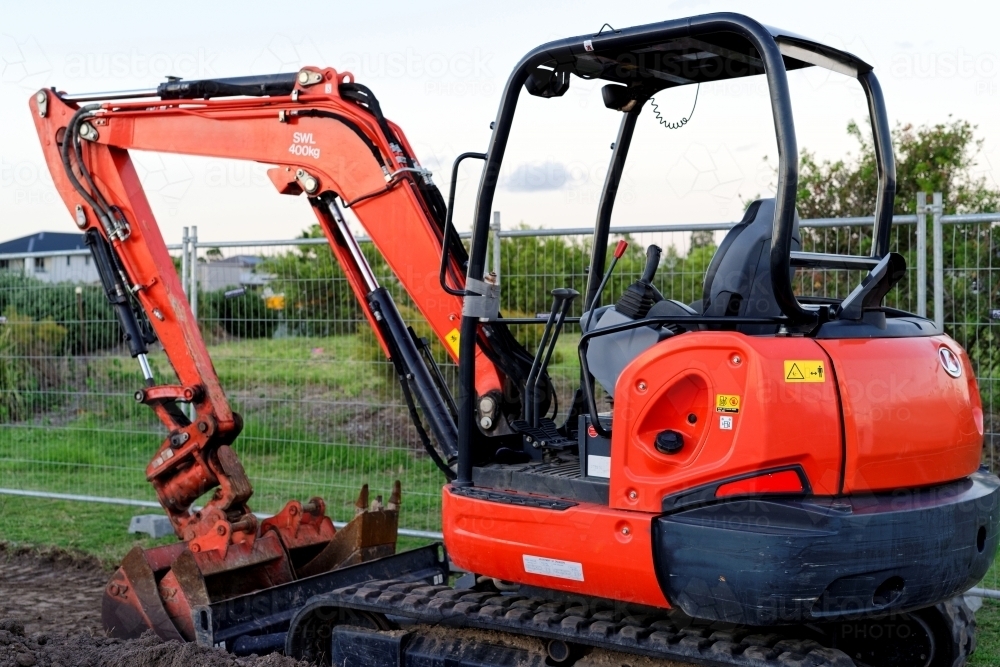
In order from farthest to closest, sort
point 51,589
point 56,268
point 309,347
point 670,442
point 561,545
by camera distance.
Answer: point 56,268 < point 309,347 < point 51,589 < point 561,545 < point 670,442

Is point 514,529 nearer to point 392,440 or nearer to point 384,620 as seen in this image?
point 384,620

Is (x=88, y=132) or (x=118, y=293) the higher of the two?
(x=88, y=132)

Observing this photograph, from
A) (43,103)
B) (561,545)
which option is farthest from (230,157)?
(561,545)

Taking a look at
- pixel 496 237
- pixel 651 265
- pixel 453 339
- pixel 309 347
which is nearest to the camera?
pixel 651 265

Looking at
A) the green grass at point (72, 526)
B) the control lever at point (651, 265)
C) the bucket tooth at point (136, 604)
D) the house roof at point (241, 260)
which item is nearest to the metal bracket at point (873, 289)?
the control lever at point (651, 265)

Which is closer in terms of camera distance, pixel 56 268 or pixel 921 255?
pixel 921 255

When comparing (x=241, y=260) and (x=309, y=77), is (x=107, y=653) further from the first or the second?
(x=241, y=260)

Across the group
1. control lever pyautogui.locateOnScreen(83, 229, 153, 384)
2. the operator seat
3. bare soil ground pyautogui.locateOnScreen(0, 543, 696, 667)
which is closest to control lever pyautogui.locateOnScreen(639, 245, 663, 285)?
the operator seat

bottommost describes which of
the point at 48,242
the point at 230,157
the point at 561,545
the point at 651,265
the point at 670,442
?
the point at 561,545

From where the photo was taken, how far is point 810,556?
12.2 feet

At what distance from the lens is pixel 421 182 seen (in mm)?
5430

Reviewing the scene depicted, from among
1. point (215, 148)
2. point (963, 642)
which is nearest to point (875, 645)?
point (963, 642)

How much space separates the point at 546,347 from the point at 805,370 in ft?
3.88

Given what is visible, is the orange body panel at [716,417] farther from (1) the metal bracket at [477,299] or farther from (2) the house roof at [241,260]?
(2) the house roof at [241,260]
